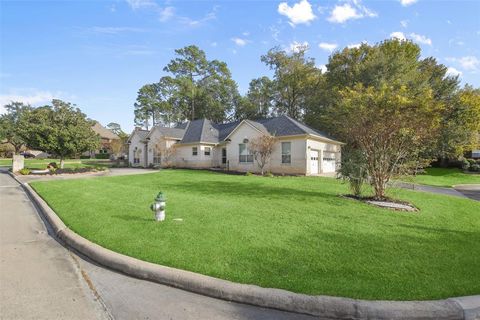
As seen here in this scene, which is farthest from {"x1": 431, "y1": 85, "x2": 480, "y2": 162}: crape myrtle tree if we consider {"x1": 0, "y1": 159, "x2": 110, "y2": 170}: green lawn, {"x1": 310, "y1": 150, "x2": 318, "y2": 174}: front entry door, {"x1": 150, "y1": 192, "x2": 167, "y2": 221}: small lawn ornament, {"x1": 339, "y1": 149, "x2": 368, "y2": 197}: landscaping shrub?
{"x1": 0, "y1": 159, "x2": 110, "y2": 170}: green lawn

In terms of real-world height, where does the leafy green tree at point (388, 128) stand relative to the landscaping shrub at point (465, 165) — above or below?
above

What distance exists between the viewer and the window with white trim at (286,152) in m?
24.6

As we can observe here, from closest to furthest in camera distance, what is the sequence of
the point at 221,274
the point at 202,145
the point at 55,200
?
the point at 221,274 < the point at 55,200 < the point at 202,145

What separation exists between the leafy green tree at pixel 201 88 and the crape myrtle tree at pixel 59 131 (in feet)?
92.0

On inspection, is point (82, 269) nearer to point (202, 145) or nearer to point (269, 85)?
point (202, 145)

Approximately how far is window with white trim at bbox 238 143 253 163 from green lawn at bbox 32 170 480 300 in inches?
674

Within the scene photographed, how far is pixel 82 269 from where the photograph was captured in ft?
15.3

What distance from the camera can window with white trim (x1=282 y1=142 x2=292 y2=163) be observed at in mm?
24595

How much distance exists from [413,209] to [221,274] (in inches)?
303

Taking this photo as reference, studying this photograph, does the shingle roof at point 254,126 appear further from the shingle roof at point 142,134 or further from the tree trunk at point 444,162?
the tree trunk at point 444,162

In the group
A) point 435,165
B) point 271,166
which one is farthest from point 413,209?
point 435,165

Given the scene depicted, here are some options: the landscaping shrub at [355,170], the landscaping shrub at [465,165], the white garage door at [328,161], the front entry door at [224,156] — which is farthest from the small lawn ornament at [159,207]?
the landscaping shrub at [465,165]

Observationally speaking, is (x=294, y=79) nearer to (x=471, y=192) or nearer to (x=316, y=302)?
(x=471, y=192)

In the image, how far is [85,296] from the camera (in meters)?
3.80
